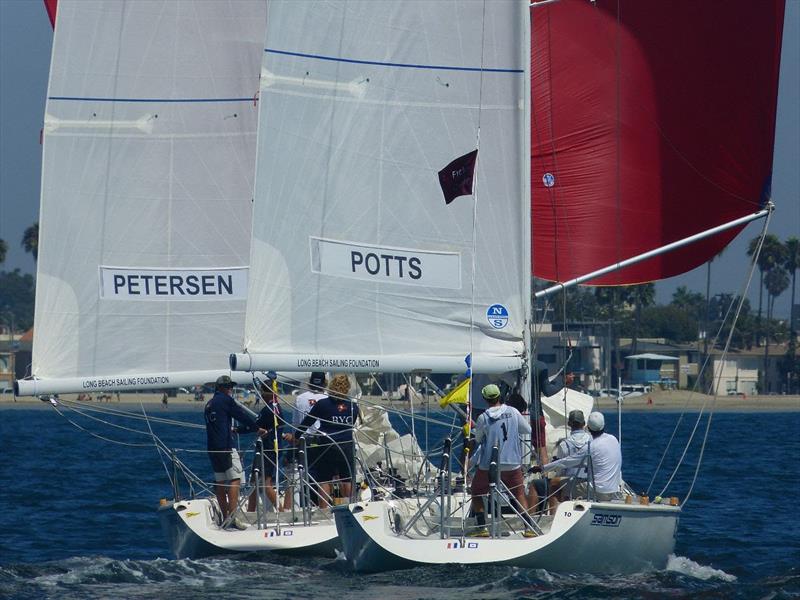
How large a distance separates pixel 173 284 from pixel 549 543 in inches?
279

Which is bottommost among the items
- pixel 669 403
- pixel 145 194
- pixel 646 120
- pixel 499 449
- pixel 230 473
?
pixel 230 473

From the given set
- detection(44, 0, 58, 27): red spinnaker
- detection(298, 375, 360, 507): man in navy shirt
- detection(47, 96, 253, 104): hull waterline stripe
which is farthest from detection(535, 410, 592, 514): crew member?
detection(44, 0, 58, 27): red spinnaker

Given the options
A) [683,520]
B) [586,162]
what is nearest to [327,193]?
[586,162]

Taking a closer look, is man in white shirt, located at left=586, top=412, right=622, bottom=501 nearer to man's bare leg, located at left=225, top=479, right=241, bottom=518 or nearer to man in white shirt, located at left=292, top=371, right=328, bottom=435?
man in white shirt, located at left=292, top=371, right=328, bottom=435

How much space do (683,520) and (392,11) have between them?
Result: 995cm

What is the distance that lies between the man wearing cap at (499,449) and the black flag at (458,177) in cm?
234

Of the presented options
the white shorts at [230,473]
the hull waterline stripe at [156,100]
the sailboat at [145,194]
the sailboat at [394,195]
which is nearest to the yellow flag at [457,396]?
the sailboat at [394,195]

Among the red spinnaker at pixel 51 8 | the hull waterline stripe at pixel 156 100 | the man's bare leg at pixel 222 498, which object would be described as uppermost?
the red spinnaker at pixel 51 8

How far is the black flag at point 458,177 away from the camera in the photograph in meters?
16.2

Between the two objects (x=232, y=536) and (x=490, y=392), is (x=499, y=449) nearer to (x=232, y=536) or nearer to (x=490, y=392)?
(x=490, y=392)

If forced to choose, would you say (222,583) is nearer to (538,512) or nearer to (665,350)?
(538,512)

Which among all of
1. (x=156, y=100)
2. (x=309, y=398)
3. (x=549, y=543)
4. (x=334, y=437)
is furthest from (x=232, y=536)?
(x=156, y=100)

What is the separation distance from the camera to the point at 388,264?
637 inches

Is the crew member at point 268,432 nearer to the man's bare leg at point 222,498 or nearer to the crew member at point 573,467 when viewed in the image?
the man's bare leg at point 222,498
